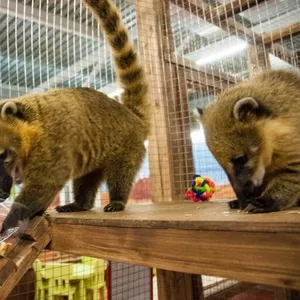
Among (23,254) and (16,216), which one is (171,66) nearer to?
(16,216)

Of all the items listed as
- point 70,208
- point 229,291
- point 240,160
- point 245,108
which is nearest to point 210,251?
point 240,160

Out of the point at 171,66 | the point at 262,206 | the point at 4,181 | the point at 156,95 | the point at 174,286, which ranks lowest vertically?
the point at 174,286

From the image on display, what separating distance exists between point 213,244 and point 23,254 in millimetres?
1118

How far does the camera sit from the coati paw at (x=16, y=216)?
1857 millimetres

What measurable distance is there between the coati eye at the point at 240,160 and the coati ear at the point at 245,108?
6.8 inches

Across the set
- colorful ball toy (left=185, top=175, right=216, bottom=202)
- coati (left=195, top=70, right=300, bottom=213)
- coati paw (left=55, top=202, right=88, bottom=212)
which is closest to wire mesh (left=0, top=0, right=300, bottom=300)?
colorful ball toy (left=185, top=175, right=216, bottom=202)

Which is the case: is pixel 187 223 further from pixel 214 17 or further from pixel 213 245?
pixel 214 17

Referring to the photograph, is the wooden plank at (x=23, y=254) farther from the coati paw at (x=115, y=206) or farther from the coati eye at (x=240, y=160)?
the coati eye at (x=240, y=160)

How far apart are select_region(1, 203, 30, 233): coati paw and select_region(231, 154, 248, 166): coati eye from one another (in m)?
1.11

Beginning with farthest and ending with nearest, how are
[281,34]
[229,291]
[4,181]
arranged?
[229,291]
[281,34]
[4,181]

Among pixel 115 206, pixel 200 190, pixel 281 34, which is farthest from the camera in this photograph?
pixel 281 34

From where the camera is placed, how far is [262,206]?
1.41 meters

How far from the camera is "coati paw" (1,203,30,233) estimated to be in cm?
186

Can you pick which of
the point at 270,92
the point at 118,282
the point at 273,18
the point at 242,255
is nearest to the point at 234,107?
the point at 270,92
